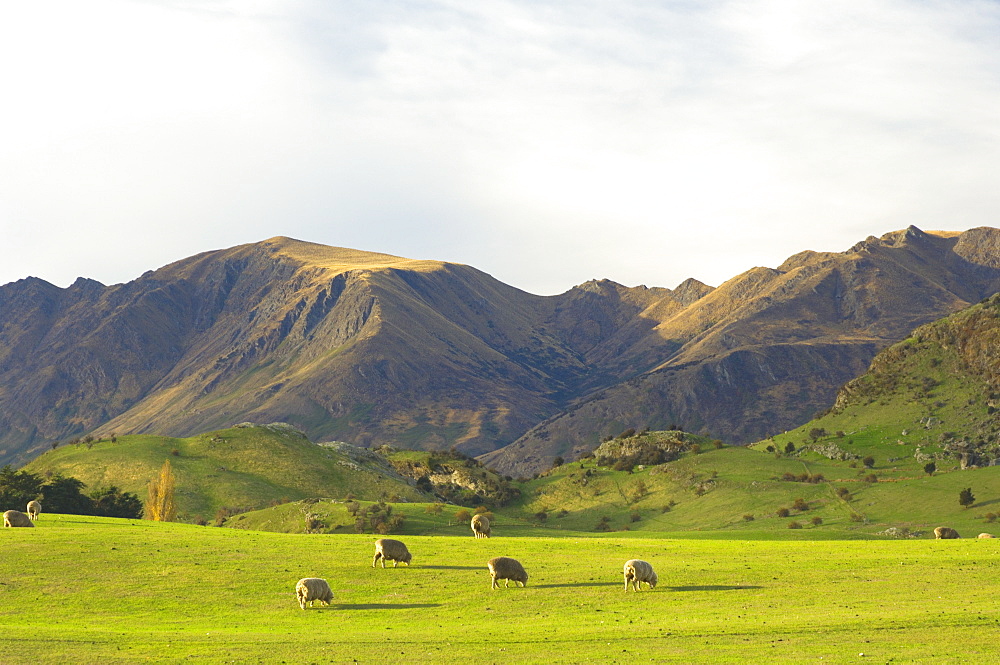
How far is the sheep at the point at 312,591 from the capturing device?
38938mm

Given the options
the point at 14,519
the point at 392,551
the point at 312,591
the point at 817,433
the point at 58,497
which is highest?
the point at 14,519

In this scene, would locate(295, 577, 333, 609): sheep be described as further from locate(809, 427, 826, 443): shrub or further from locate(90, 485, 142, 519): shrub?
locate(809, 427, 826, 443): shrub

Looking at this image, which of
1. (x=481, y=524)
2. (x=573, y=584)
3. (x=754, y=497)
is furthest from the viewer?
(x=754, y=497)

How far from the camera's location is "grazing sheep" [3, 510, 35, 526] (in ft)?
191

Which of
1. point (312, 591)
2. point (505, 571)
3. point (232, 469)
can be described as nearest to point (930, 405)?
point (232, 469)

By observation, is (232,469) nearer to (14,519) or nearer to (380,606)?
(14,519)

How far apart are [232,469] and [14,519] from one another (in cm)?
8138

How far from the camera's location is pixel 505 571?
42000mm

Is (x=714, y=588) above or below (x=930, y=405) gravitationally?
below

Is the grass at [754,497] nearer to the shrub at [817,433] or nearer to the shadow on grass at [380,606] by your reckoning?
the shrub at [817,433]

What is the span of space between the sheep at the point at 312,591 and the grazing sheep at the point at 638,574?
13.4m

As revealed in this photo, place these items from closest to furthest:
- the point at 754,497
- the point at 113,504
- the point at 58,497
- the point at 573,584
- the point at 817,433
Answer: the point at 573,584 → the point at 58,497 → the point at 113,504 → the point at 754,497 → the point at 817,433

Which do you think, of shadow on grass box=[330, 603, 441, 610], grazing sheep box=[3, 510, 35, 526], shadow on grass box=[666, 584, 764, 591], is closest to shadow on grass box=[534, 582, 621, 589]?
shadow on grass box=[666, 584, 764, 591]

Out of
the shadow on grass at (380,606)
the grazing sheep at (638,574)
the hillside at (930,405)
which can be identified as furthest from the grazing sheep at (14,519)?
the hillside at (930,405)
